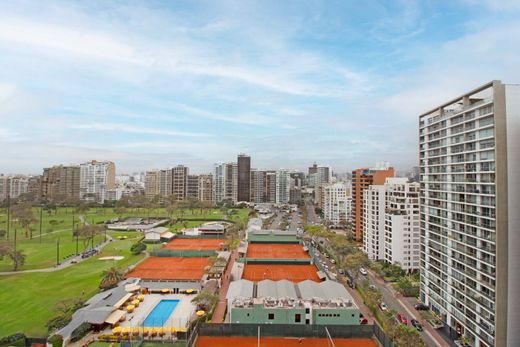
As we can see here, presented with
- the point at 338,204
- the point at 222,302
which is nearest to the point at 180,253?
the point at 222,302

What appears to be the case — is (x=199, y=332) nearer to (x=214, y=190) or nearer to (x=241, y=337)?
(x=241, y=337)

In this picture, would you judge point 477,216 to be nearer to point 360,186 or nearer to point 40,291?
point 360,186

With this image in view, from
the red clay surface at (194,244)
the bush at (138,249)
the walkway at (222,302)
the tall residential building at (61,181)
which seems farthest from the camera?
the tall residential building at (61,181)

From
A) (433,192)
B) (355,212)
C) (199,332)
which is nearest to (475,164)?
(433,192)

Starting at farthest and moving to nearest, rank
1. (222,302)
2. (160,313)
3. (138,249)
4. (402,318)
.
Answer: (138,249), (222,302), (160,313), (402,318)

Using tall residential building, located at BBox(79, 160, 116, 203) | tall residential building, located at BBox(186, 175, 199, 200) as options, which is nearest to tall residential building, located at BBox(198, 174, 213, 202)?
tall residential building, located at BBox(186, 175, 199, 200)

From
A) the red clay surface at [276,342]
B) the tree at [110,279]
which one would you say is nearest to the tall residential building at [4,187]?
the tree at [110,279]

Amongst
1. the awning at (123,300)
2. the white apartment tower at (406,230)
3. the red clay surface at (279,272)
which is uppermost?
the white apartment tower at (406,230)

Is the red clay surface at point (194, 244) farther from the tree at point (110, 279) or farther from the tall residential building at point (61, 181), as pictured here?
the tall residential building at point (61, 181)
